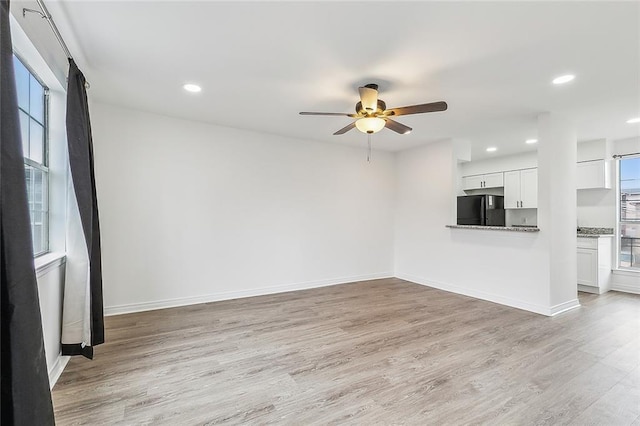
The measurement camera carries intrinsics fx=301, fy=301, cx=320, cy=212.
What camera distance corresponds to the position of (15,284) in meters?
1.18

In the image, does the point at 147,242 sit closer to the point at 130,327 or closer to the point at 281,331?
the point at 130,327

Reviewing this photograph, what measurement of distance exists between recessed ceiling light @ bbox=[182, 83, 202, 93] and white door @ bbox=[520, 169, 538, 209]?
596 centimetres

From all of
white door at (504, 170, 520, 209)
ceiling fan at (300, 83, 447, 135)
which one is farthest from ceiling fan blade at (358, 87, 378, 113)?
white door at (504, 170, 520, 209)

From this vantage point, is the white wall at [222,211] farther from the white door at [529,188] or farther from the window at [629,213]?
the window at [629,213]

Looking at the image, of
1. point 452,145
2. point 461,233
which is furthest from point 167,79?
point 461,233

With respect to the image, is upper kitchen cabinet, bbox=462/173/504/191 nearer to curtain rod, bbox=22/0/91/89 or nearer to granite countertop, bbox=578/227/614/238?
granite countertop, bbox=578/227/614/238

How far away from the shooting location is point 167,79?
9.44 feet

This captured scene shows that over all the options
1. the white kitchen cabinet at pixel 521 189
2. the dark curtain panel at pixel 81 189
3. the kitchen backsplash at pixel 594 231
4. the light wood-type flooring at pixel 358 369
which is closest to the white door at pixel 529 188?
the white kitchen cabinet at pixel 521 189

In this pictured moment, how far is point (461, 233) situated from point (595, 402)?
298 centimetres

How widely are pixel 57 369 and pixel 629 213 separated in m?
7.56

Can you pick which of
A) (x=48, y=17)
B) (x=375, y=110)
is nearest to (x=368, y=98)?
(x=375, y=110)

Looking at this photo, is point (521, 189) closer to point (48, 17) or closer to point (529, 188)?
point (529, 188)

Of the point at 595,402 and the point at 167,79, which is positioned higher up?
the point at 167,79

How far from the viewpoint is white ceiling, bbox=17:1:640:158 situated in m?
1.92
